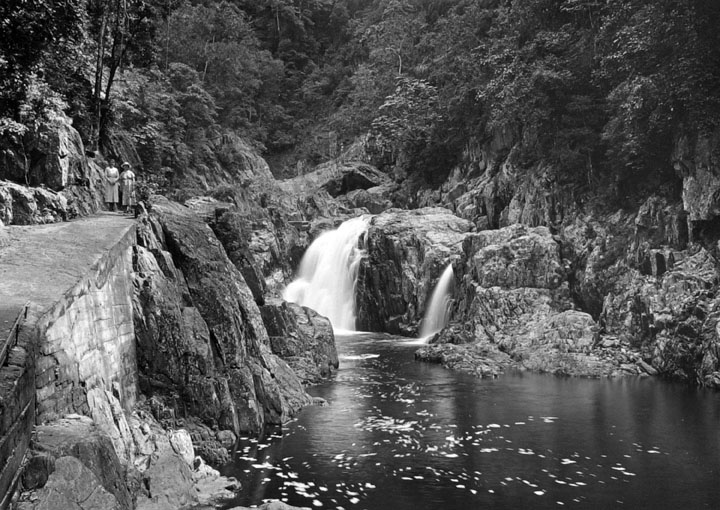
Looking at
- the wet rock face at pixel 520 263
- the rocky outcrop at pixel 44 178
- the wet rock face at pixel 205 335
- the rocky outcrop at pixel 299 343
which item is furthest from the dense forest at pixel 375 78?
the rocky outcrop at pixel 299 343

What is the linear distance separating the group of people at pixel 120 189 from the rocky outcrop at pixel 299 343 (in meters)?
6.18

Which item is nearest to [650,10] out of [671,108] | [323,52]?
[671,108]

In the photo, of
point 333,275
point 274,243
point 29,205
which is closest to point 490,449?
point 29,205

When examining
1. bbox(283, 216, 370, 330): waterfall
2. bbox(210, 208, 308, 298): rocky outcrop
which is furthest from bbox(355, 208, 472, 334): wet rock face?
bbox(210, 208, 308, 298): rocky outcrop

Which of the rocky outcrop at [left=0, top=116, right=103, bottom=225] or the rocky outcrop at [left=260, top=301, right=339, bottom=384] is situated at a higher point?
the rocky outcrop at [left=0, top=116, right=103, bottom=225]

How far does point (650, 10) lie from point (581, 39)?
7032mm

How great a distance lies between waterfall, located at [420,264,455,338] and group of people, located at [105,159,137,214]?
17.5 metres

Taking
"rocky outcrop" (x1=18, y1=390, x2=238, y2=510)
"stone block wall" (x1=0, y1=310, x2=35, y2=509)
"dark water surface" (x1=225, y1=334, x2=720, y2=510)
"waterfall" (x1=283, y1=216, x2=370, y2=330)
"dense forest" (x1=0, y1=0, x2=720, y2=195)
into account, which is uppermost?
"dense forest" (x1=0, y1=0, x2=720, y2=195)

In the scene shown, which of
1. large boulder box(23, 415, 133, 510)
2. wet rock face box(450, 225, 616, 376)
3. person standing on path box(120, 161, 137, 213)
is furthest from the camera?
wet rock face box(450, 225, 616, 376)

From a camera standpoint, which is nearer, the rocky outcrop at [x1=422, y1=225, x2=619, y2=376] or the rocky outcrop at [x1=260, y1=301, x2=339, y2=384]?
the rocky outcrop at [x1=260, y1=301, x2=339, y2=384]

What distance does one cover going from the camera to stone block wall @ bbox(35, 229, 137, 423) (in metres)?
7.60

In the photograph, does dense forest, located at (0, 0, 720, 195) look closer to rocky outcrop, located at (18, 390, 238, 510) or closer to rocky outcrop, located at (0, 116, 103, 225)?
rocky outcrop, located at (0, 116, 103, 225)

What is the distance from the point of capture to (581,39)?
31547mm

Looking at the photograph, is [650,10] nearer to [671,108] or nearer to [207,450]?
[671,108]
